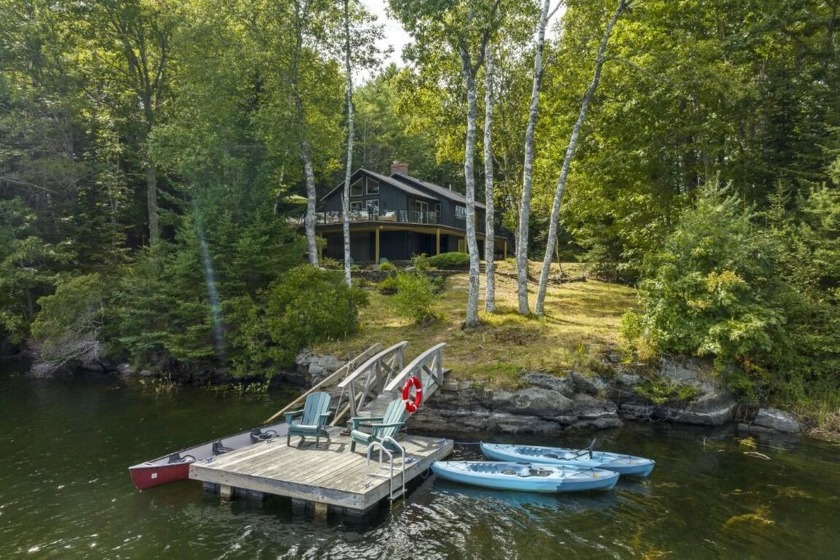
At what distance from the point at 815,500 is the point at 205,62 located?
24.9 m

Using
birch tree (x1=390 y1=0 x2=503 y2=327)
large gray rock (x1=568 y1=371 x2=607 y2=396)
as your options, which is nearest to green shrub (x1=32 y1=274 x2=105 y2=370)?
birch tree (x1=390 y1=0 x2=503 y2=327)

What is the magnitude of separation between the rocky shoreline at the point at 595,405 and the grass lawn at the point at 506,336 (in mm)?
470

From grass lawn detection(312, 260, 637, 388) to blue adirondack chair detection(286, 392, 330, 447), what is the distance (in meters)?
4.46

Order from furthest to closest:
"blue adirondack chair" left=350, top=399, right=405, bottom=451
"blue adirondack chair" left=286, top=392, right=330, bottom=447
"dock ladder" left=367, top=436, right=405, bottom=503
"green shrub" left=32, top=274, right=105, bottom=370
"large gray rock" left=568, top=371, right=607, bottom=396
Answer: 1. "green shrub" left=32, top=274, right=105, bottom=370
2. "large gray rock" left=568, top=371, right=607, bottom=396
3. "blue adirondack chair" left=286, top=392, right=330, bottom=447
4. "blue adirondack chair" left=350, top=399, right=405, bottom=451
5. "dock ladder" left=367, top=436, right=405, bottom=503

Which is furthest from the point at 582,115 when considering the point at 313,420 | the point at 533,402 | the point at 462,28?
the point at 313,420

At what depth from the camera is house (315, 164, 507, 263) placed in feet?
121

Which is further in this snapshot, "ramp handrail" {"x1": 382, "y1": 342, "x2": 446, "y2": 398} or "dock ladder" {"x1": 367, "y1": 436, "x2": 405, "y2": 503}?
"ramp handrail" {"x1": 382, "y1": 342, "x2": 446, "y2": 398}

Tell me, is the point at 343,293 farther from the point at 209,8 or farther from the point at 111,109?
the point at 111,109

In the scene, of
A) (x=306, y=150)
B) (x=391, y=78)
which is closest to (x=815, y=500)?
(x=391, y=78)

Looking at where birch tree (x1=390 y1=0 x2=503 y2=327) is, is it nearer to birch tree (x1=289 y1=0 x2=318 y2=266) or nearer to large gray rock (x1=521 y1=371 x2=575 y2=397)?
large gray rock (x1=521 y1=371 x2=575 y2=397)

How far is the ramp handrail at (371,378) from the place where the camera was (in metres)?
11.8

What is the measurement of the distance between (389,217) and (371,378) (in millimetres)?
24705

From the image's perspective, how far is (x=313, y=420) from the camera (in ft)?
35.9

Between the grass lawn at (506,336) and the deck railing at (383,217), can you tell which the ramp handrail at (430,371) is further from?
the deck railing at (383,217)
